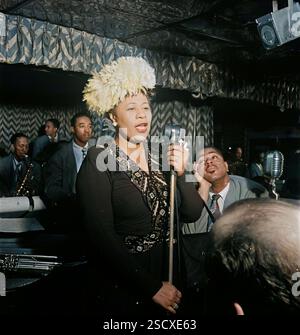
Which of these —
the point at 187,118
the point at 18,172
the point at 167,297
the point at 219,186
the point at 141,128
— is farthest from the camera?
the point at 187,118

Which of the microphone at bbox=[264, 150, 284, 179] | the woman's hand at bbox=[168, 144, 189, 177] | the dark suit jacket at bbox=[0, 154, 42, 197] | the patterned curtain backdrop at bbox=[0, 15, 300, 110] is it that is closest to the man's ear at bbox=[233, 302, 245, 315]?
the woman's hand at bbox=[168, 144, 189, 177]

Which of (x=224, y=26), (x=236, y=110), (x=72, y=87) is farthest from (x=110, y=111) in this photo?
(x=236, y=110)

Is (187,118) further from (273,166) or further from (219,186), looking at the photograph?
(273,166)

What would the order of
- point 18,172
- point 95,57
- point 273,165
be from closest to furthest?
1. point 273,165
2. point 95,57
3. point 18,172

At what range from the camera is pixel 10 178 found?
6.56m

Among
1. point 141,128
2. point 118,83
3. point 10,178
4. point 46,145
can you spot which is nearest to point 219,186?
point 141,128

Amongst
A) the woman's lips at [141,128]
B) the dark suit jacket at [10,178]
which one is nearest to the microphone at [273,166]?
the woman's lips at [141,128]

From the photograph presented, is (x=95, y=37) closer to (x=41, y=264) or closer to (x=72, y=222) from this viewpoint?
(x=72, y=222)

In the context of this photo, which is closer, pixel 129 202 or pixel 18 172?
pixel 129 202

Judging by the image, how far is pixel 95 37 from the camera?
516 cm

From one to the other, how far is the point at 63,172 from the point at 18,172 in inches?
58.7

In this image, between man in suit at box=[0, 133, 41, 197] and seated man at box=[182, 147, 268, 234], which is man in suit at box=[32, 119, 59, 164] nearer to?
man in suit at box=[0, 133, 41, 197]

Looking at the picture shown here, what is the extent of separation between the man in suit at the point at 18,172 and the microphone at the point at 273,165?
143 inches
